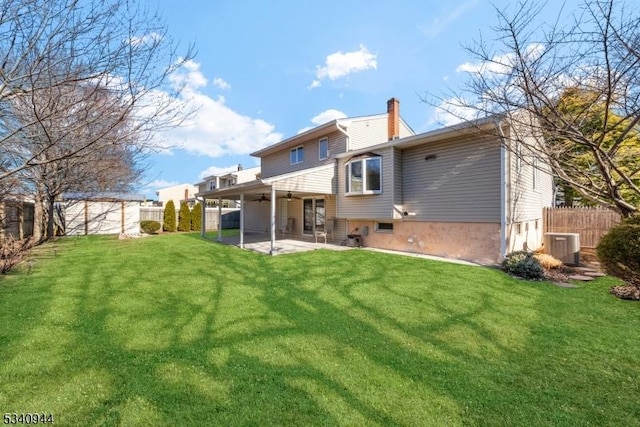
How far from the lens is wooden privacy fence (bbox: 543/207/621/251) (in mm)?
11023

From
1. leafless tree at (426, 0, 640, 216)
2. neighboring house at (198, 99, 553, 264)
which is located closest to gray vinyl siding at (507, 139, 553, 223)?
neighboring house at (198, 99, 553, 264)

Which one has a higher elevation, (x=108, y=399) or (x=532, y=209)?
(x=532, y=209)

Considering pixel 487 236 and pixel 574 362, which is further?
pixel 487 236

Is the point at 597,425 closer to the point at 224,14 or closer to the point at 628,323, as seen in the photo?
the point at 628,323

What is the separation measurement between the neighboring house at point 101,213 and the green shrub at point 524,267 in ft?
65.8

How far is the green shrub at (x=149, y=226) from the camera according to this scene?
Answer: 19859mm

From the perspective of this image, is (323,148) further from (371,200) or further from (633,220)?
(633,220)

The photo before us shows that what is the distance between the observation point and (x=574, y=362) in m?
3.64

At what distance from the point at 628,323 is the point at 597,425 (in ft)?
11.6

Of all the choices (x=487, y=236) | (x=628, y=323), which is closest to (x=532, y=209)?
(x=487, y=236)

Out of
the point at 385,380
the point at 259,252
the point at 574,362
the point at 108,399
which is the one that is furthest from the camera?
the point at 259,252

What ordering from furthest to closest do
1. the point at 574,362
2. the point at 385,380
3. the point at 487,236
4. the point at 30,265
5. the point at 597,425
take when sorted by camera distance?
the point at 487,236
the point at 30,265
the point at 574,362
the point at 385,380
the point at 597,425

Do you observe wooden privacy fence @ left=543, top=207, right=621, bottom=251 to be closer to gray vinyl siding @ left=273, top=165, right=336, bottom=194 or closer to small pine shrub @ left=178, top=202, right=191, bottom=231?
gray vinyl siding @ left=273, top=165, right=336, bottom=194


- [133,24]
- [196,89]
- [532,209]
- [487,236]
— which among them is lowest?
[487,236]
